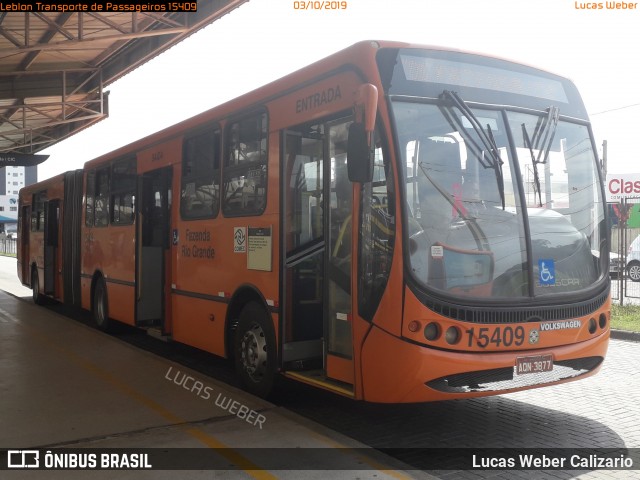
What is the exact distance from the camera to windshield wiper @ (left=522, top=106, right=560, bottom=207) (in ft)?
18.2

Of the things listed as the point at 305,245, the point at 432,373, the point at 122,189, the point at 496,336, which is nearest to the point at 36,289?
the point at 122,189

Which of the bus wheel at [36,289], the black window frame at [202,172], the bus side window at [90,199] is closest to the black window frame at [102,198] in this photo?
the bus side window at [90,199]

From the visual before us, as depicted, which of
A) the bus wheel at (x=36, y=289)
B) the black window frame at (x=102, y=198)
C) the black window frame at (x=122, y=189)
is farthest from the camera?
the bus wheel at (x=36, y=289)

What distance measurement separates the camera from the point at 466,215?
5180mm

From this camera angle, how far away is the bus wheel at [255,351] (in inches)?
255

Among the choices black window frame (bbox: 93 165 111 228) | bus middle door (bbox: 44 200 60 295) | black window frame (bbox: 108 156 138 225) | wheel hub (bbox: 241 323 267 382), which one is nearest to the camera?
wheel hub (bbox: 241 323 267 382)

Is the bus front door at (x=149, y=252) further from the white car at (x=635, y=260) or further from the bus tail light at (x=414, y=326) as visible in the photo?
the white car at (x=635, y=260)

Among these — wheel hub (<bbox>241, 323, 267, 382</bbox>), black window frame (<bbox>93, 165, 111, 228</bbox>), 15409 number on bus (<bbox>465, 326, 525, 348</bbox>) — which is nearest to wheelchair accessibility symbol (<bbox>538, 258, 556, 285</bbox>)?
15409 number on bus (<bbox>465, 326, 525, 348</bbox>)

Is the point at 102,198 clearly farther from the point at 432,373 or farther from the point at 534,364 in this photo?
the point at 534,364

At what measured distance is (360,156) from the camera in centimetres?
497

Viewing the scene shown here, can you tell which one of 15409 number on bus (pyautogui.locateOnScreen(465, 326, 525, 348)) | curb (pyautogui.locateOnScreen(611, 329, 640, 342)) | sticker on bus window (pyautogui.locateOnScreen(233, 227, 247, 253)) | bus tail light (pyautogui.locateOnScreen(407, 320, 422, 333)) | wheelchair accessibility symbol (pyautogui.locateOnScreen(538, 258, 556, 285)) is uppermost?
sticker on bus window (pyautogui.locateOnScreen(233, 227, 247, 253))

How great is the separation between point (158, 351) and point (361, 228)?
573cm

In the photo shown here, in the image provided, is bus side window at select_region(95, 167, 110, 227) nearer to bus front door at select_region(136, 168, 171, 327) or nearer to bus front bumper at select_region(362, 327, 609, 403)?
bus front door at select_region(136, 168, 171, 327)

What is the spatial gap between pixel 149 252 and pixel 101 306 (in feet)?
8.52
